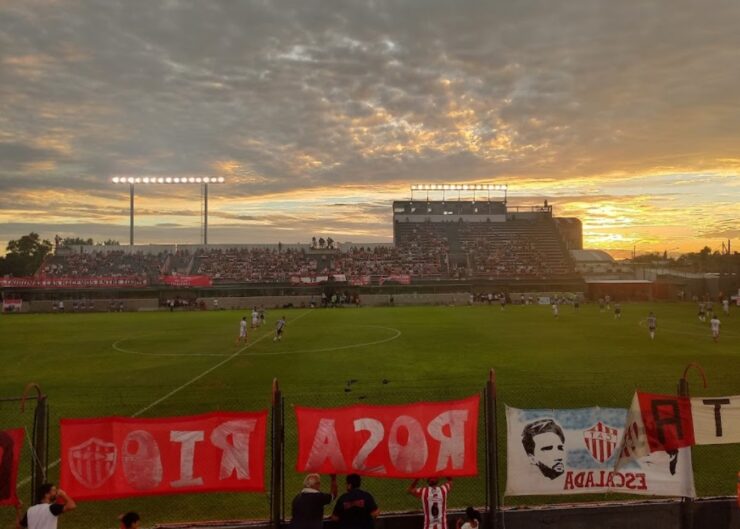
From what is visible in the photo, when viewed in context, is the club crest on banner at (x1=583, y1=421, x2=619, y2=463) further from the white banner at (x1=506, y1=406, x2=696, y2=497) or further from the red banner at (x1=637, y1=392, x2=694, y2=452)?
the red banner at (x1=637, y1=392, x2=694, y2=452)

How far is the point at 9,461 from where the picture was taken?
26.2ft

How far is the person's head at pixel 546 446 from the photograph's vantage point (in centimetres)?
875

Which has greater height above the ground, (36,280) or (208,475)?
(36,280)

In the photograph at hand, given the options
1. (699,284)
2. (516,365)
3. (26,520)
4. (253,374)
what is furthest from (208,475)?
(699,284)

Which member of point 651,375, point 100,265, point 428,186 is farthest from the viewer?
point 428,186

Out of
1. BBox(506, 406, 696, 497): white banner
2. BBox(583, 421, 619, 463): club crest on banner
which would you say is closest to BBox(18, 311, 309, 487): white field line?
BBox(506, 406, 696, 497): white banner

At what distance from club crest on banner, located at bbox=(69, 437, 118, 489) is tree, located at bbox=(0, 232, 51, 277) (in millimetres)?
125170

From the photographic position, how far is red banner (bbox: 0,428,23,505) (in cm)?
791

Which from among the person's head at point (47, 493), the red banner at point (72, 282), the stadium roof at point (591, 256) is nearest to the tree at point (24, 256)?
the red banner at point (72, 282)

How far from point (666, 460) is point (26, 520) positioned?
972 cm

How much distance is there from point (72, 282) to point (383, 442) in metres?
71.2

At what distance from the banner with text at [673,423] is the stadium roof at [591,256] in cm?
10235

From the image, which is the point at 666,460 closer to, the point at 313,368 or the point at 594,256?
the point at 313,368

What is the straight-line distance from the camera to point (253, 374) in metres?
21.9
